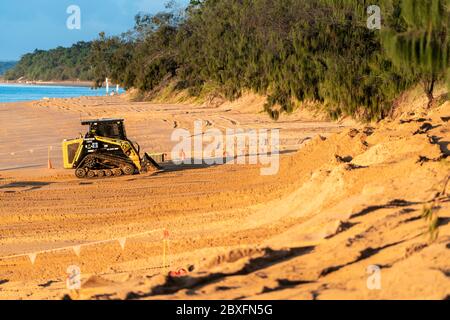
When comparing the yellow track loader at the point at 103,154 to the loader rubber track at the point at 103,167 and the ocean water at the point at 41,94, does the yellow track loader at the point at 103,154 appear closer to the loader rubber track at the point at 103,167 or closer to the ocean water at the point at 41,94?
the loader rubber track at the point at 103,167

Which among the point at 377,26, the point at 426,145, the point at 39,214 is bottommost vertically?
the point at 39,214

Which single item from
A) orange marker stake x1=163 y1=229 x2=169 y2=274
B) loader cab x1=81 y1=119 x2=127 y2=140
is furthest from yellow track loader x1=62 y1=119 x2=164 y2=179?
orange marker stake x1=163 y1=229 x2=169 y2=274

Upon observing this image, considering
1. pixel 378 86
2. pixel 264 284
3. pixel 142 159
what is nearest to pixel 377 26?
pixel 378 86

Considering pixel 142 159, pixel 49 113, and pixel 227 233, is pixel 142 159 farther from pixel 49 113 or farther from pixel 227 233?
pixel 49 113

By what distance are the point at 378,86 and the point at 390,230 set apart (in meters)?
23.6

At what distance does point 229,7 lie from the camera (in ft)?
208

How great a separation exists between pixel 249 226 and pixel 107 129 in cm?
979

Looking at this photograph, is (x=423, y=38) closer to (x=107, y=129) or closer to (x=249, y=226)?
(x=249, y=226)

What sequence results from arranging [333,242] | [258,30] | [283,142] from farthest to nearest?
1. [258,30]
2. [283,142]
3. [333,242]

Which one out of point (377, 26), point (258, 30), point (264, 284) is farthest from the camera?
point (258, 30)

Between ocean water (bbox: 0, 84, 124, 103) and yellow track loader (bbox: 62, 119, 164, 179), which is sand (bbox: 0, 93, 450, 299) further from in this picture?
ocean water (bbox: 0, 84, 124, 103)

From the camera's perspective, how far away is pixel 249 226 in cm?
1609

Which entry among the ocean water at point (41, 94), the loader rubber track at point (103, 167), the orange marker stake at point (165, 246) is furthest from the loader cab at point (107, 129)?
the ocean water at point (41, 94)

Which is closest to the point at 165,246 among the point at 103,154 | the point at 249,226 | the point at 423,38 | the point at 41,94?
the point at 249,226
